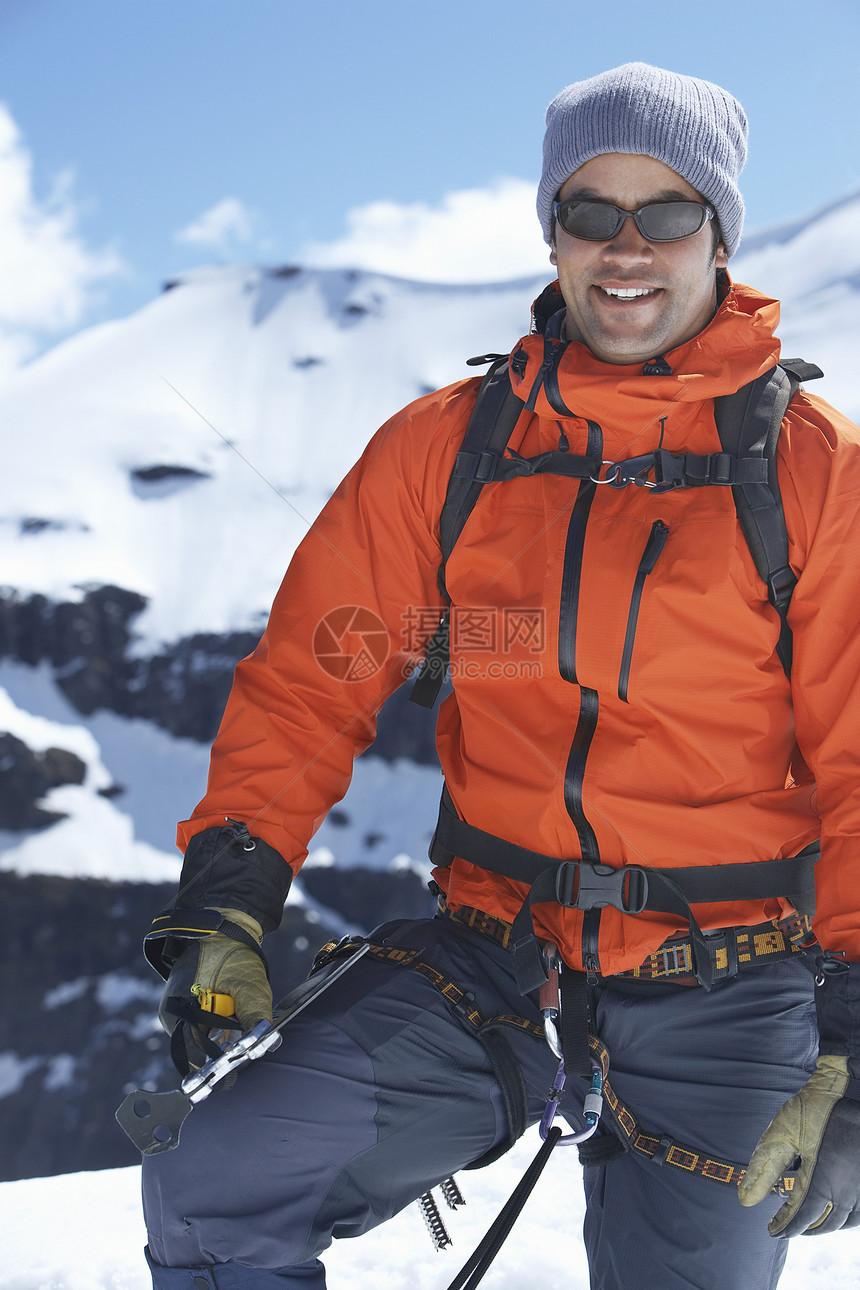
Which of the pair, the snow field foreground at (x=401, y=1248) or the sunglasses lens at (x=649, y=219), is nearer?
the sunglasses lens at (x=649, y=219)

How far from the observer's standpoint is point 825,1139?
1.49 m

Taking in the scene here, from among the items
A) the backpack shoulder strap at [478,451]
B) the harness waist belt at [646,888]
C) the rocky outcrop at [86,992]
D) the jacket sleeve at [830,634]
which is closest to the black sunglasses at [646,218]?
the backpack shoulder strap at [478,451]

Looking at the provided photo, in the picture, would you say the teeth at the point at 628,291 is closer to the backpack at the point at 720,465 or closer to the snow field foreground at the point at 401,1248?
the backpack at the point at 720,465

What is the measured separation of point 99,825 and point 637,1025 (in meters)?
41.0

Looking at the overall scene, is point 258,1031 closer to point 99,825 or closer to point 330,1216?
point 330,1216

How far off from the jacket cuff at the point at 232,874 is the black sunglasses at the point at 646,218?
1.44 m

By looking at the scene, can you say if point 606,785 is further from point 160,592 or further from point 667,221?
point 160,592

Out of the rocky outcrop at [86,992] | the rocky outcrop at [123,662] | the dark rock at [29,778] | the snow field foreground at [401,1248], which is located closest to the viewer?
the snow field foreground at [401,1248]

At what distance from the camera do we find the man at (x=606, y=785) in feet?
5.33

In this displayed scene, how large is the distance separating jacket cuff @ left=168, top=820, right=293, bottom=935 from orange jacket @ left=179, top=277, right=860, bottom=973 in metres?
0.04

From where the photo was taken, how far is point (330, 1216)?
1.52 metres

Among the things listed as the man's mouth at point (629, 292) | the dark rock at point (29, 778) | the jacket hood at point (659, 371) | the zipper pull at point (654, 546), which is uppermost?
the man's mouth at point (629, 292)

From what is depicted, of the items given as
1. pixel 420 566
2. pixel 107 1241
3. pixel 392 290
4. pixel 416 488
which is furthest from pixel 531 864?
pixel 392 290

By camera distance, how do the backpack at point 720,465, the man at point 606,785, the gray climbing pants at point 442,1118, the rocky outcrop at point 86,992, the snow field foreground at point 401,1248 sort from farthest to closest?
1. the rocky outcrop at point 86,992
2. the snow field foreground at point 401,1248
3. the backpack at point 720,465
4. the man at point 606,785
5. the gray climbing pants at point 442,1118
